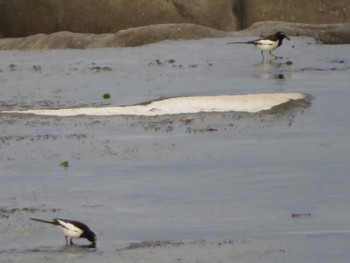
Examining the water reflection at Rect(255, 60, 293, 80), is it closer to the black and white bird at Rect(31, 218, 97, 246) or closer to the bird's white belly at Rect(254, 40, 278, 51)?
the bird's white belly at Rect(254, 40, 278, 51)

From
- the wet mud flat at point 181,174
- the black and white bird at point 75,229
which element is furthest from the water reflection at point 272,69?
the black and white bird at point 75,229

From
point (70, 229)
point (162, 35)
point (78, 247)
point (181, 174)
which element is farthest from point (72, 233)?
point (162, 35)

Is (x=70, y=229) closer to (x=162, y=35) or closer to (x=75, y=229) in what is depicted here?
(x=75, y=229)

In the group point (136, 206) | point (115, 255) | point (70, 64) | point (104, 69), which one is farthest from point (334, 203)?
point (70, 64)

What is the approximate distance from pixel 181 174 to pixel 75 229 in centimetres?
447

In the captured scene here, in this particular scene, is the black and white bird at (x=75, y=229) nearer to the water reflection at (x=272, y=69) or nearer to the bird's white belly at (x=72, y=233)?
the bird's white belly at (x=72, y=233)

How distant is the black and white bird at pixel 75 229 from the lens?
43.8 feet

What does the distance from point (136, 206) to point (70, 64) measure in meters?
23.0

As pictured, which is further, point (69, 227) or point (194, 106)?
point (194, 106)

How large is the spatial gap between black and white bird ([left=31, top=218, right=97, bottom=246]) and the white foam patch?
415 inches

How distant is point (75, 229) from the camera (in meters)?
13.4

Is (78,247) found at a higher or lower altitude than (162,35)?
lower

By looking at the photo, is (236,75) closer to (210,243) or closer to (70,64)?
(70,64)

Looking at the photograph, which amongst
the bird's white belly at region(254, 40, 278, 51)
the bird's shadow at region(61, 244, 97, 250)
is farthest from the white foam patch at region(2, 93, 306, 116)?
the bird's shadow at region(61, 244, 97, 250)
